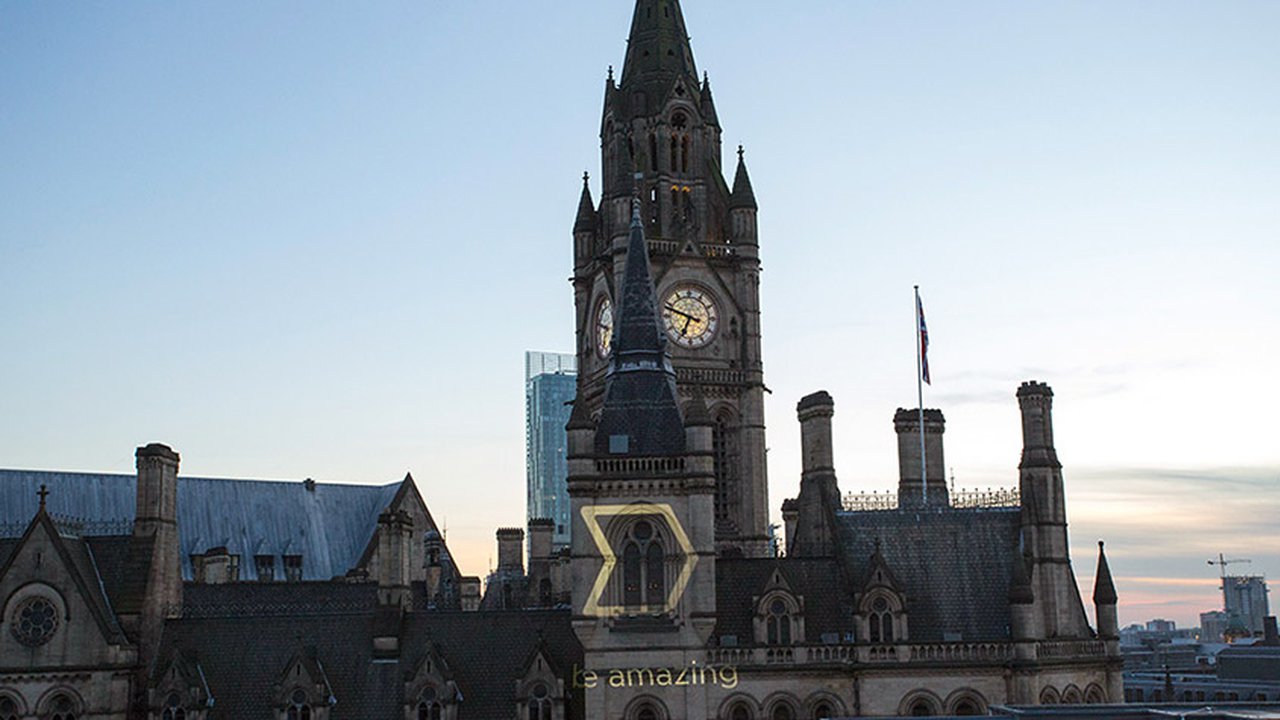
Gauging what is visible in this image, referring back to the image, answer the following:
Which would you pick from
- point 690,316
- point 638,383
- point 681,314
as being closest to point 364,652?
point 638,383

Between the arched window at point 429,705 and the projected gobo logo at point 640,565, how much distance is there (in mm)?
6960

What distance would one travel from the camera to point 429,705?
56688 millimetres

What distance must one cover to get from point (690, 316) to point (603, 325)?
18.1ft

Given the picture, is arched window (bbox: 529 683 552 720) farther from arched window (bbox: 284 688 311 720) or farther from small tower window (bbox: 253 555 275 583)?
small tower window (bbox: 253 555 275 583)

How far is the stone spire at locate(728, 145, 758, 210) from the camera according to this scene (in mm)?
91812

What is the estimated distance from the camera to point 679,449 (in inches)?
2226

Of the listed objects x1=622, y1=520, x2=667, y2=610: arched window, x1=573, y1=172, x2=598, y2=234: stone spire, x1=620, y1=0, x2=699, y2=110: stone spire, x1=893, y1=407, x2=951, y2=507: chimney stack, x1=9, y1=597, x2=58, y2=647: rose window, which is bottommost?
x1=9, y1=597, x2=58, y2=647: rose window

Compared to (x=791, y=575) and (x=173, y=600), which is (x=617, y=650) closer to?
(x=791, y=575)

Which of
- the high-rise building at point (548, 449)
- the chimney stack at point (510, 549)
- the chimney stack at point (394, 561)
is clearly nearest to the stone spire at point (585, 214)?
the chimney stack at point (510, 549)

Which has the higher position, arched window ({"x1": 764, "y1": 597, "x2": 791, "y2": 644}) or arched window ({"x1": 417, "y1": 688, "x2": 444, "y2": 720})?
arched window ({"x1": 764, "y1": 597, "x2": 791, "y2": 644})

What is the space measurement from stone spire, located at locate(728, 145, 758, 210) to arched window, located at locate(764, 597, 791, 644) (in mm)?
39732

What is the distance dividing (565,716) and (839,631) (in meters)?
11.1

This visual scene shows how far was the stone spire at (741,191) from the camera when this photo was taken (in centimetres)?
9181

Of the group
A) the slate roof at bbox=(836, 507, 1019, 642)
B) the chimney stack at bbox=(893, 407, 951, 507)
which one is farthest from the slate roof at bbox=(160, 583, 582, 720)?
the chimney stack at bbox=(893, 407, 951, 507)
